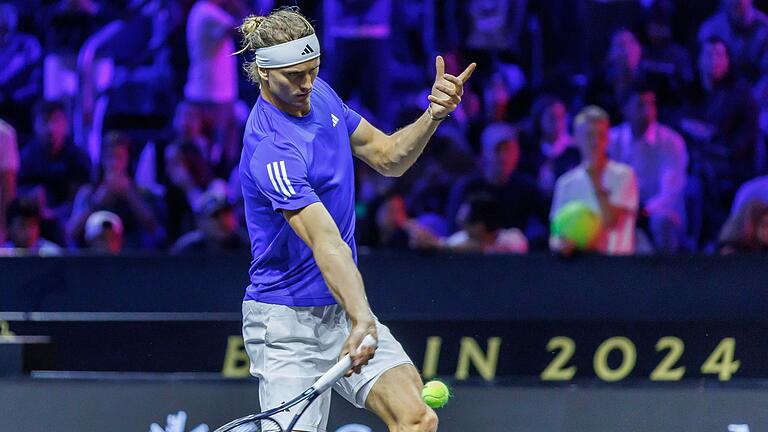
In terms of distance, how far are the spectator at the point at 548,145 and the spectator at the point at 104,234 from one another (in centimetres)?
263

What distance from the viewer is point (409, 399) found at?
4.63 meters

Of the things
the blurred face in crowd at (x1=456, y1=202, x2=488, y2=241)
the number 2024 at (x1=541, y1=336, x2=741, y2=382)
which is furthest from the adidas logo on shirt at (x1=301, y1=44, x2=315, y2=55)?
the blurred face in crowd at (x1=456, y1=202, x2=488, y2=241)

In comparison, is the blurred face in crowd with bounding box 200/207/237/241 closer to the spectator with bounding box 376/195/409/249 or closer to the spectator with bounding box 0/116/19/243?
the spectator with bounding box 376/195/409/249

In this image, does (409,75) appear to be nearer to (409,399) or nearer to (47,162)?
(47,162)

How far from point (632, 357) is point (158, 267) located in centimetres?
267

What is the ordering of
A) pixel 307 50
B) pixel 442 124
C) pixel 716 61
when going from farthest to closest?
Answer: pixel 716 61, pixel 442 124, pixel 307 50

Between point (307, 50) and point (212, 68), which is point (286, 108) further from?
point (212, 68)

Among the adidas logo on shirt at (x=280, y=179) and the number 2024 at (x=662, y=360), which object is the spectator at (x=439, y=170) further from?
the adidas logo on shirt at (x=280, y=179)

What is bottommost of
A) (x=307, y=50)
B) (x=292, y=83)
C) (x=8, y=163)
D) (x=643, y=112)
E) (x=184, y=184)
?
(x=184, y=184)

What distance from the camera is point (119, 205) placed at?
364 inches

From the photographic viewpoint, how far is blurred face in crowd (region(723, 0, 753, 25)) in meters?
9.88

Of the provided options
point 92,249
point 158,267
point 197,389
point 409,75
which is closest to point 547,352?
point 197,389

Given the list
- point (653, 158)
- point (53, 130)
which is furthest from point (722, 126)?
point (53, 130)

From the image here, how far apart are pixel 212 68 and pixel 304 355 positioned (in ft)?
19.0
